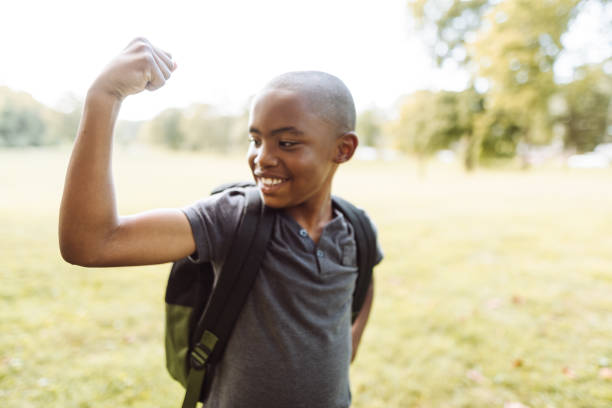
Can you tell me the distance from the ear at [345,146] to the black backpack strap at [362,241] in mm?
252

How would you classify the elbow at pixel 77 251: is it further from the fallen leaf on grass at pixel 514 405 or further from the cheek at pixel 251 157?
the fallen leaf on grass at pixel 514 405

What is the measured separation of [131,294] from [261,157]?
14.4 feet

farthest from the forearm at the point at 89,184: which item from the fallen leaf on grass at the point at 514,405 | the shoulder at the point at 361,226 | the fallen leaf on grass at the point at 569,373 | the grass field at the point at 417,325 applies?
the fallen leaf on grass at the point at 569,373

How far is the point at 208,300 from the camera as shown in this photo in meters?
1.40

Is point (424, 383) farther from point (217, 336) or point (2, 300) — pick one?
point (2, 300)

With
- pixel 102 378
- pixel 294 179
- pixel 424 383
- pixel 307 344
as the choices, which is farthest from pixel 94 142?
pixel 424 383

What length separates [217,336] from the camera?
1305 mm

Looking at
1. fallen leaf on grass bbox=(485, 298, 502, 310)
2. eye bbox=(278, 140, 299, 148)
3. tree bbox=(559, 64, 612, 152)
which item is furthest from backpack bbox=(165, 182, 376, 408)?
tree bbox=(559, 64, 612, 152)

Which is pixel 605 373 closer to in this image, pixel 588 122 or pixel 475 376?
pixel 475 376

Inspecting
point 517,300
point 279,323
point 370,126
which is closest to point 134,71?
point 279,323

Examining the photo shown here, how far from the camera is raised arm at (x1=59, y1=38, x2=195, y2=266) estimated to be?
0.94m

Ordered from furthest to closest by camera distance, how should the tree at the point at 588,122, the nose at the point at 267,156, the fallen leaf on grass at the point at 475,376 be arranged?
the tree at the point at 588,122 → the fallen leaf on grass at the point at 475,376 → the nose at the point at 267,156

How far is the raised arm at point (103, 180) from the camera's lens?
3.09ft

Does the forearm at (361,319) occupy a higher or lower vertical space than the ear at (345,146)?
lower
